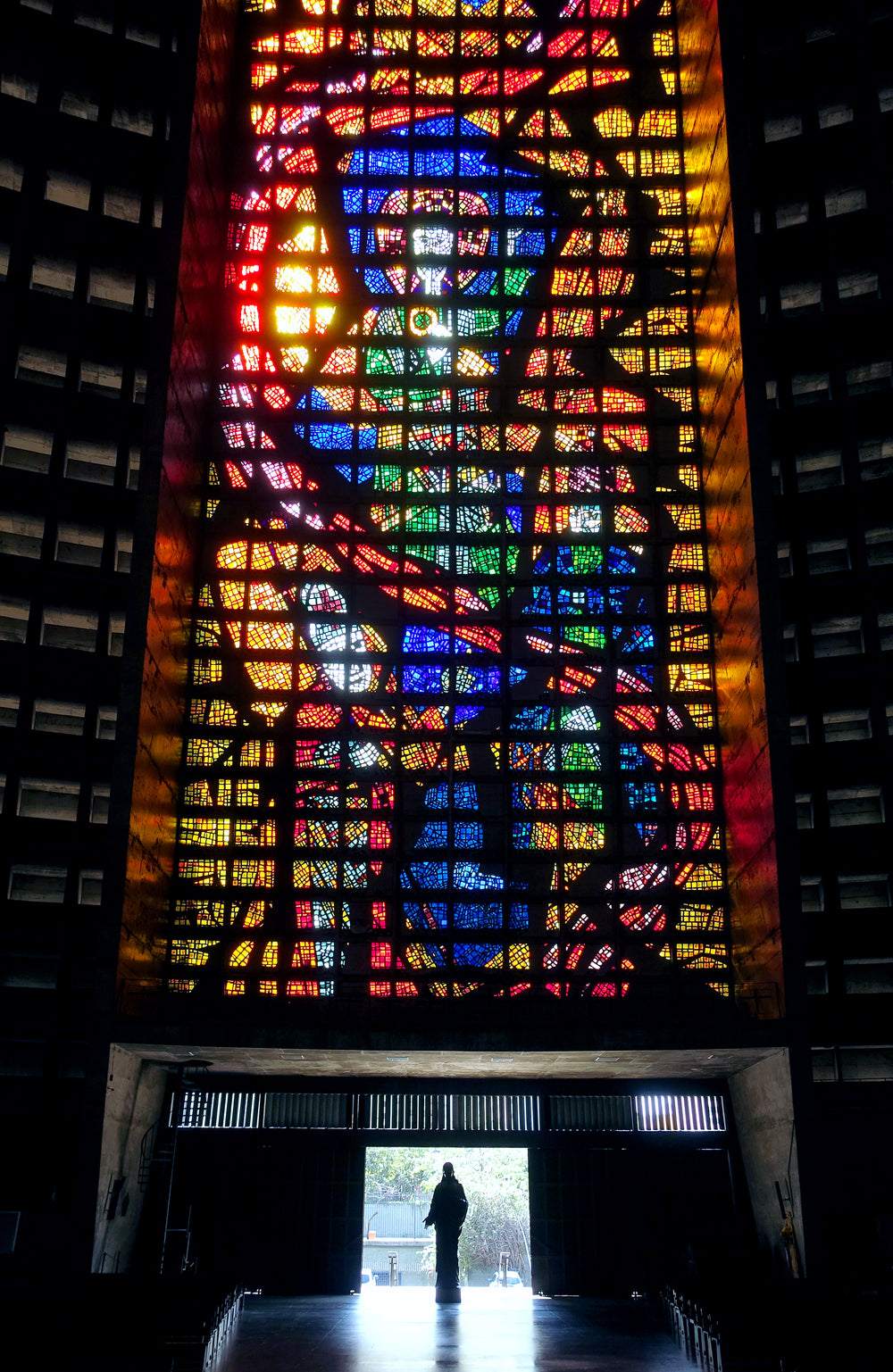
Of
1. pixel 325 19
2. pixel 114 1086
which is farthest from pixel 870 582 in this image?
pixel 325 19

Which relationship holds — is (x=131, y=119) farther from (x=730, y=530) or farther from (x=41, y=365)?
(x=730, y=530)

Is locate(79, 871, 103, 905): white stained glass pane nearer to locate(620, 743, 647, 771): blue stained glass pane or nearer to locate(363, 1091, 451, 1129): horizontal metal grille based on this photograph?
locate(363, 1091, 451, 1129): horizontal metal grille

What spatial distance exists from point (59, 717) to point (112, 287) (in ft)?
16.8

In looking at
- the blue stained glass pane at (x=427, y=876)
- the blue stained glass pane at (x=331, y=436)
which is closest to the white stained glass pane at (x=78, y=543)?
the blue stained glass pane at (x=331, y=436)

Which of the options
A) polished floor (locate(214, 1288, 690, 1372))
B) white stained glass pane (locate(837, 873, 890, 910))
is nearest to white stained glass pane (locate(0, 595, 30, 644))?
polished floor (locate(214, 1288, 690, 1372))

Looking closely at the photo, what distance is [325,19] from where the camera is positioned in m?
16.3

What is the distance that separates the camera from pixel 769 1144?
11219mm

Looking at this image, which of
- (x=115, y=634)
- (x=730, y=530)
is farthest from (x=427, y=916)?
(x=730, y=530)

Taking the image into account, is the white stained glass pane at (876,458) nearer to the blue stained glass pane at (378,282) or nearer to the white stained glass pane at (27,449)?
the blue stained glass pane at (378,282)

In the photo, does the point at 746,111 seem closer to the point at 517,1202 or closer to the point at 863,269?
the point at 863,269

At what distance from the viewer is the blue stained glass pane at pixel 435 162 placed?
15.7 m

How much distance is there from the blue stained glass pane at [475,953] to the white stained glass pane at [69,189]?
31.2ft

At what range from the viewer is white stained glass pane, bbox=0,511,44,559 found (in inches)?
534

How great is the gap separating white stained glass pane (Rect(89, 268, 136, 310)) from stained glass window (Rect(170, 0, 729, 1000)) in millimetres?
1205
